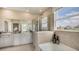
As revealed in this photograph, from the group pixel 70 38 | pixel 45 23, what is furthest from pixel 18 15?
pixel 70 38

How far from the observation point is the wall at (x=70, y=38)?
46.4 inches

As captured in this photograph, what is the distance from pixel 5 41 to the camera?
151 centimetres

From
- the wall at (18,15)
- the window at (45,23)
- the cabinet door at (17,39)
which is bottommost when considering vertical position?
the cabinet door at (17,39)

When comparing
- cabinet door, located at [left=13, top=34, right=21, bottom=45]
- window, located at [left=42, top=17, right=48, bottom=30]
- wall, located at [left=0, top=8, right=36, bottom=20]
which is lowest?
cabinet door, located at [left=13, top=34, right=21, bottom=45]

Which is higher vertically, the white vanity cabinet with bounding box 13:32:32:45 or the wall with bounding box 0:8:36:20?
the wall with bounding box 0:8:36:20

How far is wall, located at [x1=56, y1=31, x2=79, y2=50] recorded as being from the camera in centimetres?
118

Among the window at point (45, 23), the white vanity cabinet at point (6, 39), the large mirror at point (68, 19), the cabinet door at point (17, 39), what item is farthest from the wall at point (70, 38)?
the white vanity cabinet at point (6, 39)

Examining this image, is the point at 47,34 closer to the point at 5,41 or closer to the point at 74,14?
the point at 74,14

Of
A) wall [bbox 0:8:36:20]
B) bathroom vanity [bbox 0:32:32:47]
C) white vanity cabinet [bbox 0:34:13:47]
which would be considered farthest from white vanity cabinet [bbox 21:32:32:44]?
wall [bbox 0:8:36:20]

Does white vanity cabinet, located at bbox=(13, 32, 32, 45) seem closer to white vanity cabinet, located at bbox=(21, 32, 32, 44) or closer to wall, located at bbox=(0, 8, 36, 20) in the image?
white vanity cabinet, located at bbox=(21, 32, 32, 44)

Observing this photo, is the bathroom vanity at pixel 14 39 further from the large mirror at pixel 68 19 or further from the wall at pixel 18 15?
the large mirror at pixel 68 19
